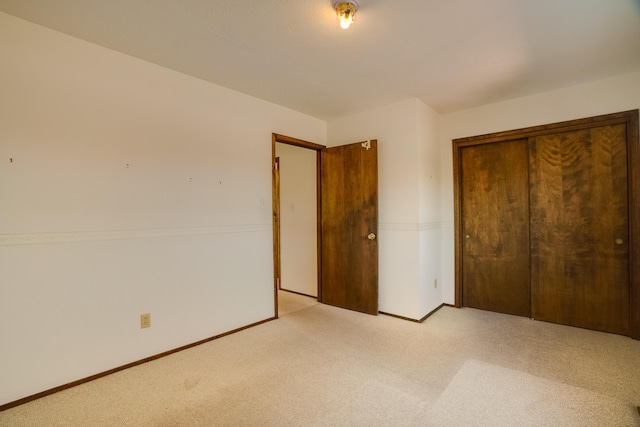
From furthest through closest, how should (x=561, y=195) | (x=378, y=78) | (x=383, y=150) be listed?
(x=383, y=150) < (x=561, y=195) < (x=378, y=78)

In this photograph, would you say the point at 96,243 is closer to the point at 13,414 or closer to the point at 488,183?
the point at 13,414

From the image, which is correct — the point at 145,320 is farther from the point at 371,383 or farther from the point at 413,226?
the point at 413,226

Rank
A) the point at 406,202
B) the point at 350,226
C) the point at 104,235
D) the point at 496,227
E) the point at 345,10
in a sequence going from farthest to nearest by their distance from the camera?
the point at 350,226
the point at 496,227
the point at 406,202
the point at 104,235
the point at 345,10

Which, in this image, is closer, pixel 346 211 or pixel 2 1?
pixel 2 1

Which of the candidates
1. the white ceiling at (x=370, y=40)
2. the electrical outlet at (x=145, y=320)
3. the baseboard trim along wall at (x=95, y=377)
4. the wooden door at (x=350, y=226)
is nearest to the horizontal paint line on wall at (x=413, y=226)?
the wooden door at (x=350, y=226)

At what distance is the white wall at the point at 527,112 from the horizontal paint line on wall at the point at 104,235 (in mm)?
2483

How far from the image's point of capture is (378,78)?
2.76 metres

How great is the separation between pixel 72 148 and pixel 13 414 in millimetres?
1651

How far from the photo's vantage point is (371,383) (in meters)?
2.07

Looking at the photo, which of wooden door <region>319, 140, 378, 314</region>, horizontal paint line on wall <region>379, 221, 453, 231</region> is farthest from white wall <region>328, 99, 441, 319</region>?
wooden door <region>319, 140, 378, 314</region>

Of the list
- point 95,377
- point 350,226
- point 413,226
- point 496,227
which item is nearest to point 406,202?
point 413,226

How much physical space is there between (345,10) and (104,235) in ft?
7.26

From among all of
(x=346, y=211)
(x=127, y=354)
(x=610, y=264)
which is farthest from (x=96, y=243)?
(x=610, y=264)

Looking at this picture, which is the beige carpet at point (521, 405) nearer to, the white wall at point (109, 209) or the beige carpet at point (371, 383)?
the beige carpet at point (371, 383)
